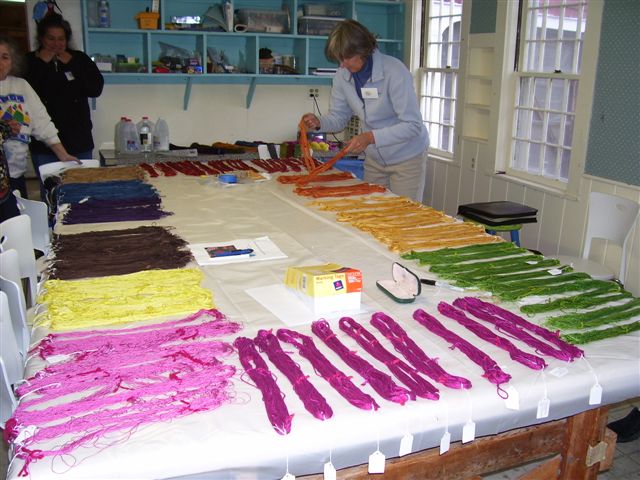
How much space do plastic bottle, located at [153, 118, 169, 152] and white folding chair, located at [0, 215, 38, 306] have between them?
119 inches

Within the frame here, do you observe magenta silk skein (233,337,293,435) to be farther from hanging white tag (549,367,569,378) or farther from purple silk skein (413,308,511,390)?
hanging white tag (549,367,569,378)

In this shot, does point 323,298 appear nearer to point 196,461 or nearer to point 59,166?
point 196,461

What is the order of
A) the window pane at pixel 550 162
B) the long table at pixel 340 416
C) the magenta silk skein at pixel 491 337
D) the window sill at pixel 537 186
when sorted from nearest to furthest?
1. the long table at pixel 340 416
2. the magenta silk skein at pixel 491 337
3. the window sill at pixel 537 186
4. the window pane at pixel 550 162

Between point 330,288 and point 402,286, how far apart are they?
0.31 m

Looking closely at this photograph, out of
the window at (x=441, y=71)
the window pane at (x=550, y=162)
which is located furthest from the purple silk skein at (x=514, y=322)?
the window at (x=441, y=71)

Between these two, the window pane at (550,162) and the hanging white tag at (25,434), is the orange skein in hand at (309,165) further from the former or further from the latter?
the hanging white tag at (25,434)

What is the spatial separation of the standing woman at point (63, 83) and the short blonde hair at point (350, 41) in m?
2.23

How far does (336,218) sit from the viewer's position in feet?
9.99

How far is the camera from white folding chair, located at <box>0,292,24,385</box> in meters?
1.79

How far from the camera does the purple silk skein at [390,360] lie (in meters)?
1.50

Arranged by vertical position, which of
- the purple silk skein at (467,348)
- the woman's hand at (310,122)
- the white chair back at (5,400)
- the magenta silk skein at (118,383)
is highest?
the woman's hand at (310,122)

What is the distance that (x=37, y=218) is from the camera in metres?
3.37

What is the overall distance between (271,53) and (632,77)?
3.48 m

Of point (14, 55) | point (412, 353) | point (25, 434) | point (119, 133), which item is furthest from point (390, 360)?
point (119, 133)
